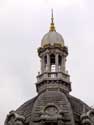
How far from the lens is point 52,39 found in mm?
125812

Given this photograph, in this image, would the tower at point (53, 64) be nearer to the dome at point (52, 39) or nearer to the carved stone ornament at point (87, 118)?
the dome at point (52, 39)

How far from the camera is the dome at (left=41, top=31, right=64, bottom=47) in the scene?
410ft

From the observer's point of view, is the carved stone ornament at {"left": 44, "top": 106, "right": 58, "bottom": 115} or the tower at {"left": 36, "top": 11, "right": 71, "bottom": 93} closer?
the carved stone ornament at {"left": 44, "top": 106, "right": 58, "bottom": 115}

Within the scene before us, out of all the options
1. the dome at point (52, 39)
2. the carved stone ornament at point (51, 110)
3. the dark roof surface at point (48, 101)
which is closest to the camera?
the carved stone ornament at point (51, 110)

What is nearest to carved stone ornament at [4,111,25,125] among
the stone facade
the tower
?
the stone facade

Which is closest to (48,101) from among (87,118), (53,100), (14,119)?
(53,100)

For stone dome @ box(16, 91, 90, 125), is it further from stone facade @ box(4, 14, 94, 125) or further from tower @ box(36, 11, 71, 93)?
tower @ box(36, 11, 71, 93)

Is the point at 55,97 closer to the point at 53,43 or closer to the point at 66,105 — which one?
the point at 66,105

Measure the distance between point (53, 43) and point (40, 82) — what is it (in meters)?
5.90

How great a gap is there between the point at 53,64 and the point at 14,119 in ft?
38.5

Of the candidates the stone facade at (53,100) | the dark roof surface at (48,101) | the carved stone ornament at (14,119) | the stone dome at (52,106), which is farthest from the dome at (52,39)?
the carved stone ornament at (14,119)

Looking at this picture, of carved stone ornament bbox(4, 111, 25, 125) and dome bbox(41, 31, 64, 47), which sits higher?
dome bbox(41, 31, 64, 47)

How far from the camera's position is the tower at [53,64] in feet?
397

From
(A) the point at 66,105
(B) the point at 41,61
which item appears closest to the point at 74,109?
(A) the point at 66,105
